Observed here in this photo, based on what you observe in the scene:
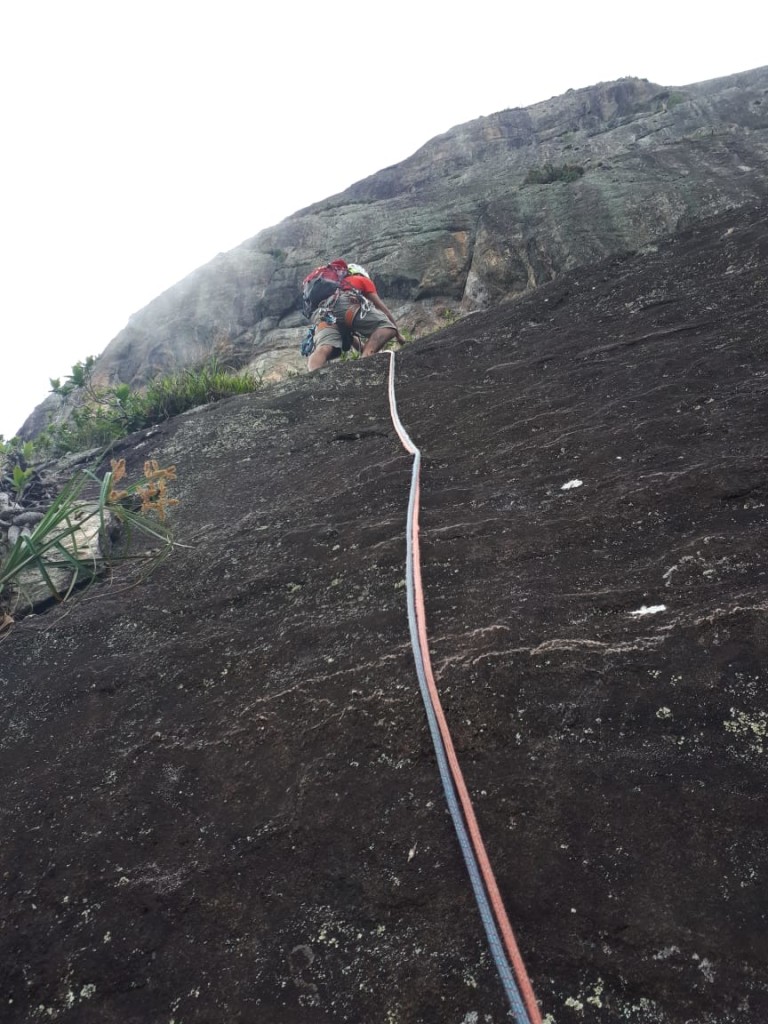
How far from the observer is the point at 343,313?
7.49m

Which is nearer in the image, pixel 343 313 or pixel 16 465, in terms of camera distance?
pixel 16 465

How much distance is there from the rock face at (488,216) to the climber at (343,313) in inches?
90.7

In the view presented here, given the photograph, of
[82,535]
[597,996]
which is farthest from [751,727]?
[82,535]

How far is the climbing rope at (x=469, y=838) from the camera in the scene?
1406 millimetres

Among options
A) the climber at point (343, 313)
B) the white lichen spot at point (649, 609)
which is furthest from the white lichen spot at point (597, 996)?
the climber at point (343, 313)

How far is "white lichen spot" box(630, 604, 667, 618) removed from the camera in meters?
2.28

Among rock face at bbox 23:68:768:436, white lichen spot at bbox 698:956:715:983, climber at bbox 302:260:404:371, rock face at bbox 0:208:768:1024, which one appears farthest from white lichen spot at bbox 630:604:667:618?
rock face at bbox 23:68:768:436

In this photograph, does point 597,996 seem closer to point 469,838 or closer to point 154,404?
point 469,838

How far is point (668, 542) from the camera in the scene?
2594 millimetres

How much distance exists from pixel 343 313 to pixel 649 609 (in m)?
5.89

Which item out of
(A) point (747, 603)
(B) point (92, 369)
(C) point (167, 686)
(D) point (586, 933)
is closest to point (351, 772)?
(D) point (586, 933)

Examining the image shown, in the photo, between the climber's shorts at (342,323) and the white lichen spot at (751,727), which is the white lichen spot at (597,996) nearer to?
the white lichen spot at (751,727)

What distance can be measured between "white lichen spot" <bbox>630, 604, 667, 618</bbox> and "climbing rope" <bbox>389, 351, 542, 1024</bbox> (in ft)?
2.30

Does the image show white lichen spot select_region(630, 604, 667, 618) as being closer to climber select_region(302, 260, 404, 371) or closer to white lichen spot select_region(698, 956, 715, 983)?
white lichen spot select_region(698, 956, 715, 983)
